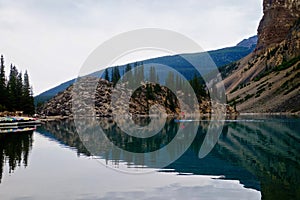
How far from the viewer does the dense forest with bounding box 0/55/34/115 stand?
126 metres

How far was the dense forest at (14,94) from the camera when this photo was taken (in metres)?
126

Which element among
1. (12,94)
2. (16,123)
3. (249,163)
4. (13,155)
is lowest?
(249,163)

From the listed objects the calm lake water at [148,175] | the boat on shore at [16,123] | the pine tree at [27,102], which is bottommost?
the calm lake water at [148,175]

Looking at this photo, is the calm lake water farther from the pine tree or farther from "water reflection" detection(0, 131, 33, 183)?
the pine tree

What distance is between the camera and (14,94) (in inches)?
5261

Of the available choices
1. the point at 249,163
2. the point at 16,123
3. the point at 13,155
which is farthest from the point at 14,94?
the point at 249,163

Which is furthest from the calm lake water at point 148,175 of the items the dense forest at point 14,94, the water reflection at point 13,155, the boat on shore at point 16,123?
the dense forest at point 14,94

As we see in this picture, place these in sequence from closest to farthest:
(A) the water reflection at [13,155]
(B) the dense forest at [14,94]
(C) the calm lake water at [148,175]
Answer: (C) the calm lake water at [148,175] → (A) the water reflection at [13,155] → (B) the dense forest at [14,94]

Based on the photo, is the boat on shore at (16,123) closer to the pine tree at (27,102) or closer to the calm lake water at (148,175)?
the pine tree at (27,102)

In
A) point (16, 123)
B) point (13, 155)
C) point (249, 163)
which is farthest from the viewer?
point (16, 123)

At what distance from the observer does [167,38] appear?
95.2 m

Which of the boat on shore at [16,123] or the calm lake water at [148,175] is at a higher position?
the boat on shore at [16,123]

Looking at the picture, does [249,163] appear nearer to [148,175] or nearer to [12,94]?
[148,175]

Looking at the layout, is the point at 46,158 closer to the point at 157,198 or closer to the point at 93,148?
the point at 93,148
